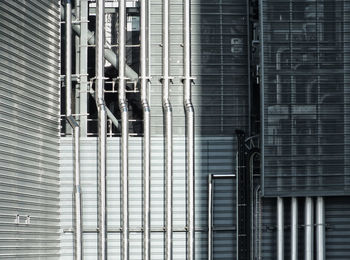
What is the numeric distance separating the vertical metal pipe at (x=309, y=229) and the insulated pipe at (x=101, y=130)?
7.82m

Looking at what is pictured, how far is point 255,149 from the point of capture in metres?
47.7

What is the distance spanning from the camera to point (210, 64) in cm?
4844

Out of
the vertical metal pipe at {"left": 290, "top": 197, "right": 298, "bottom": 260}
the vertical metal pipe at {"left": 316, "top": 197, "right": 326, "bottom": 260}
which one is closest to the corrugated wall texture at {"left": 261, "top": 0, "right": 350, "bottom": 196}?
the vertical metal pipe at {"left": 290, "top": 197, "right": 298, "bottom": 260}

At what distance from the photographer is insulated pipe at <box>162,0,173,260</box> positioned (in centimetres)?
4709

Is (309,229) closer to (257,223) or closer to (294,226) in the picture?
(294,226)

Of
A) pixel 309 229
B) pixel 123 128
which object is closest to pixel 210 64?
pixel 123 128

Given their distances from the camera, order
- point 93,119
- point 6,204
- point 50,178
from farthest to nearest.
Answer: point 93,119
point 50,178
point 6,204

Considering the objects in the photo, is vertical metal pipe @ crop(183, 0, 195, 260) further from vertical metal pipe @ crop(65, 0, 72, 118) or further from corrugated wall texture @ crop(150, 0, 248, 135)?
vertical metal pipe @ crop(65, 0, 72, 118)

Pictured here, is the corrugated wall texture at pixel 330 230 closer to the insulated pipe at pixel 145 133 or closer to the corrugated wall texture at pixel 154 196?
the corrugated wall texture at pixel 154 196

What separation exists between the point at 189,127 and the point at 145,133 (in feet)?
5.80

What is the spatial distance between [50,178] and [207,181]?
20.6 ft

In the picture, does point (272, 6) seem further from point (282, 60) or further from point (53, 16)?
point (53, 16)

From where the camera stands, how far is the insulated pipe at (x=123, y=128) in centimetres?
4681

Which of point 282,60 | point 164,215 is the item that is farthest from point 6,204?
point 282,60
